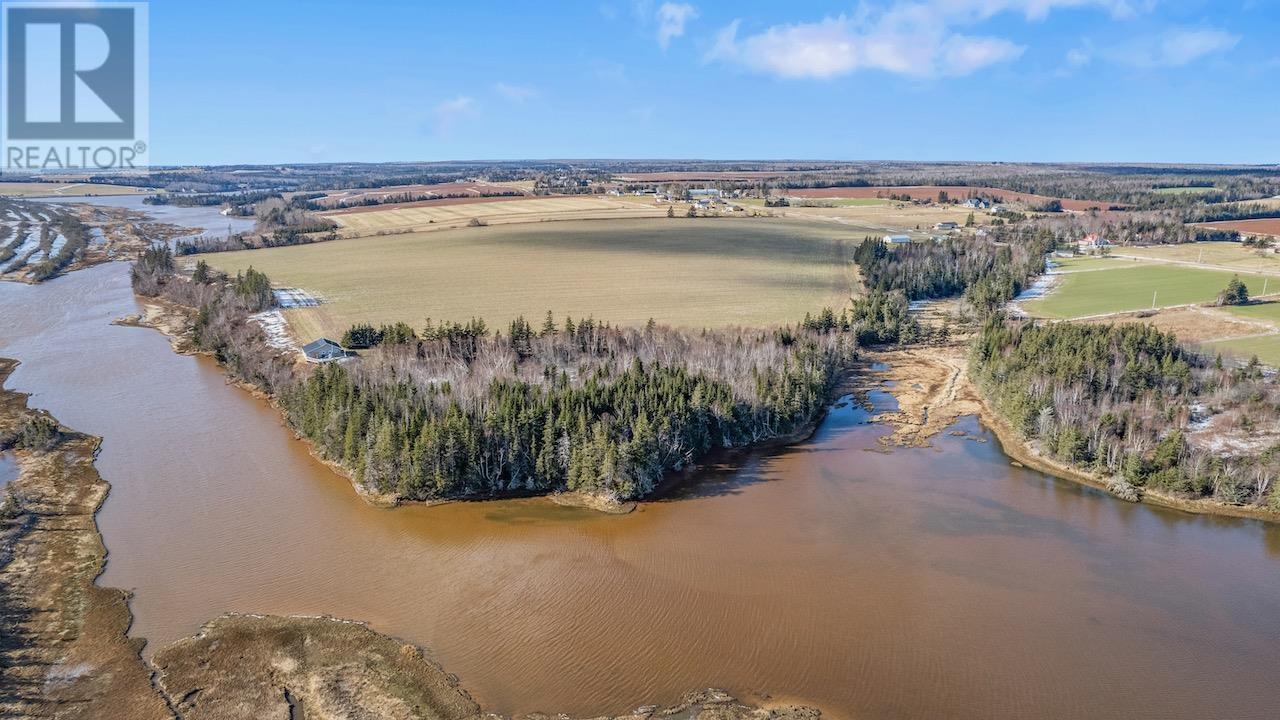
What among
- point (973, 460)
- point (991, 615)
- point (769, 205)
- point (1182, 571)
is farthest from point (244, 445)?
point (769, 205)

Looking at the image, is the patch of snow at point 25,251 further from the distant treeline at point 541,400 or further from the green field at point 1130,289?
the green field at point 1130,289

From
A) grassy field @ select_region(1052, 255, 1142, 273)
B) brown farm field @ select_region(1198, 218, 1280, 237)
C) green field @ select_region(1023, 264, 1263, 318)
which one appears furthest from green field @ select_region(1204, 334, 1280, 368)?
brown farm field @ select_region(1198, 218, 1280, 237)

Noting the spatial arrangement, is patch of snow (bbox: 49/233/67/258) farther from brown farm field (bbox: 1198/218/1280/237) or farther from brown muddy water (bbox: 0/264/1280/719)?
brown farm field (bbox: 1198/218/1280/237)

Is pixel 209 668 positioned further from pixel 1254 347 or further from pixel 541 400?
pixel 1254 347

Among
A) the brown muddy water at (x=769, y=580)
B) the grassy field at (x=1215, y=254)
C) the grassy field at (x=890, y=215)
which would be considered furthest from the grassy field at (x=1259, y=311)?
the grassy field at (x=890, y=215)

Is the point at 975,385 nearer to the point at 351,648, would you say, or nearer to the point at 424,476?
the point at 424,476
